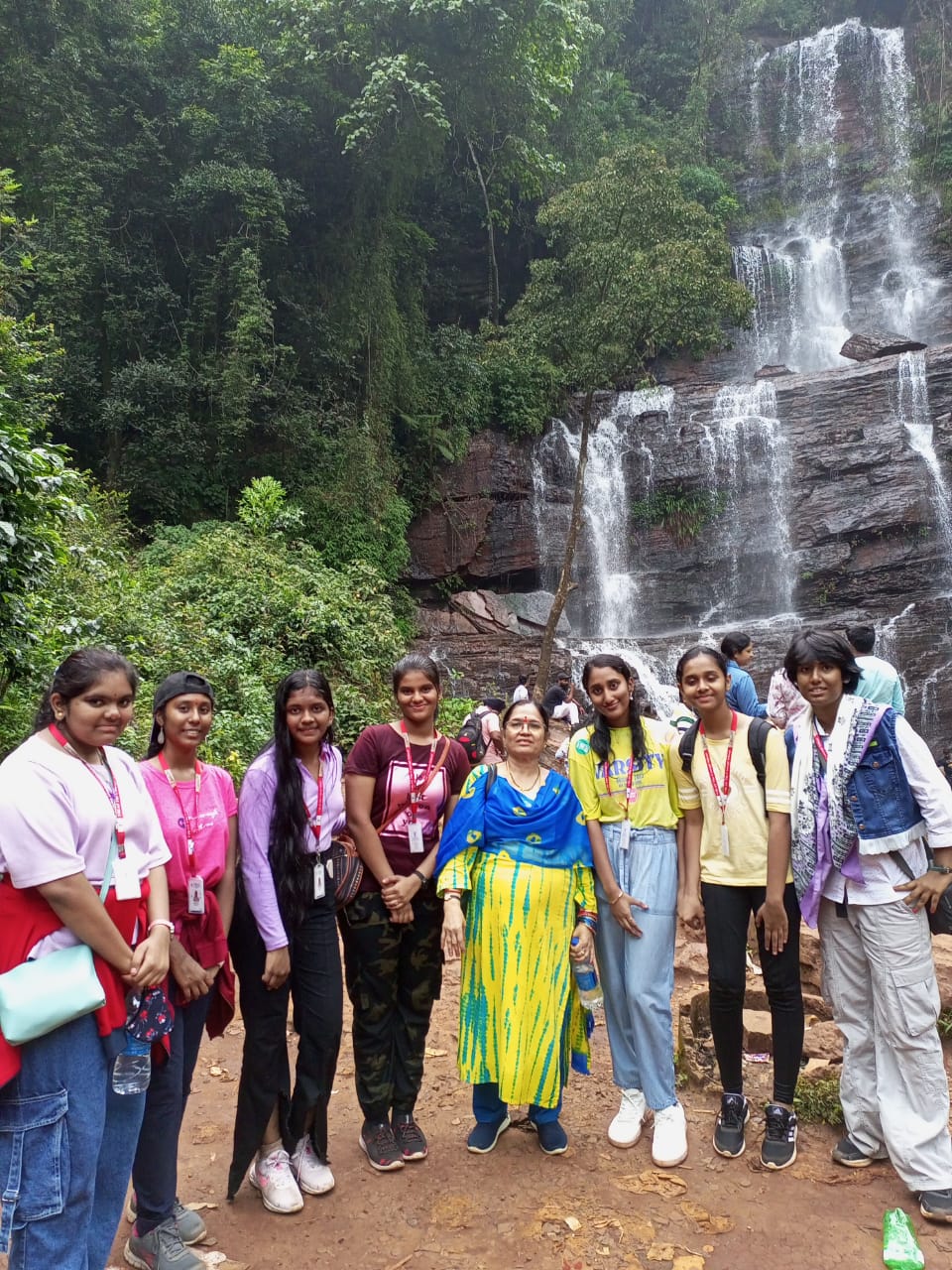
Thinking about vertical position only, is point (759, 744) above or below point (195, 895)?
above

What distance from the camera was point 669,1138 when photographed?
2750 millimetres

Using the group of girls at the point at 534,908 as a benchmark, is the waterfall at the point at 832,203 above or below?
above

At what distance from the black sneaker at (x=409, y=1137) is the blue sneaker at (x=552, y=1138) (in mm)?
400

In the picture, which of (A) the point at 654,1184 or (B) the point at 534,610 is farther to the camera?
(B) the point at 534,610

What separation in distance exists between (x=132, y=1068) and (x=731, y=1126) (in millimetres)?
1989

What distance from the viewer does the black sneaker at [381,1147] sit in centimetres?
270

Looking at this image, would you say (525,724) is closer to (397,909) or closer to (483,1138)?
(397,909)

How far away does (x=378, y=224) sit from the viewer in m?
15.7

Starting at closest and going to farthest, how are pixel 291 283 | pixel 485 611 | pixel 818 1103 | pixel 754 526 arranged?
1. pixel 818 1103
2. pixel 291 283
3. pixel 485 611
4. pixel 754 526

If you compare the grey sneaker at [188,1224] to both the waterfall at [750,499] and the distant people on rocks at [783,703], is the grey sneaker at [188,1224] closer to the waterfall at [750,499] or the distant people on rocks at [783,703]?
the distant people on rocks at [783,703]

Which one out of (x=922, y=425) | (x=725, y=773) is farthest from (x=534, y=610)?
(x=725, y=773)

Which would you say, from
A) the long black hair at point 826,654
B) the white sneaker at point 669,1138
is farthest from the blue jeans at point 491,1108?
the long black hair at point 826,654

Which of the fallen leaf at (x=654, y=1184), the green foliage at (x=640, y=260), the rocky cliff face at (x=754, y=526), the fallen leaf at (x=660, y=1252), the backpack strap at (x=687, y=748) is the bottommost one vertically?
the fallen leaf at (x=660, y=1252)

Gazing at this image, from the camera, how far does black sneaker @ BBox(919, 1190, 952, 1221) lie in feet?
7.82
